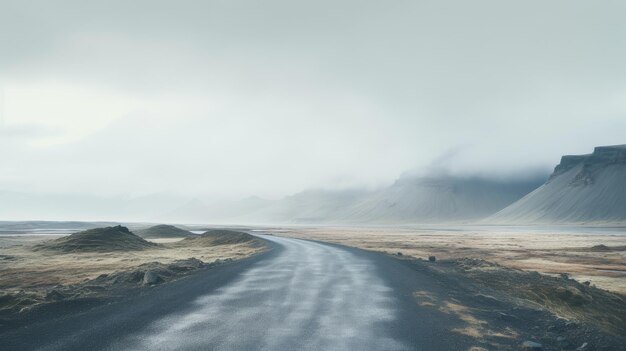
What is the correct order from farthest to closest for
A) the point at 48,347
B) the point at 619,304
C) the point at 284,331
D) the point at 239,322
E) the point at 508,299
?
1. the point at 619,304
2. the point at 508,299
3. the point at 239,322
4. the point at 284,331
5. the point at 48,347

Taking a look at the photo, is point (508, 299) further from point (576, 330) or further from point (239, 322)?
point (239, 322)

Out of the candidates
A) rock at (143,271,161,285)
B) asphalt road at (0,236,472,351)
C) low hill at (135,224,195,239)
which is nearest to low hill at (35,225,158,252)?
rock at (143,271,161,285)

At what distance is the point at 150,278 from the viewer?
2173 centimetres

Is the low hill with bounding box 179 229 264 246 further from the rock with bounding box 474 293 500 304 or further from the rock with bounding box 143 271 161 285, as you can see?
the rock with bounding box 474 293 500 304

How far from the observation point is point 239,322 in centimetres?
1345

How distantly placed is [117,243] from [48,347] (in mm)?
52922

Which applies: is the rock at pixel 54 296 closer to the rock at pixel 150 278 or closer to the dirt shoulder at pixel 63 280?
the dirt shoulder at pixel 63 280

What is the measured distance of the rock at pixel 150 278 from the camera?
21.4m

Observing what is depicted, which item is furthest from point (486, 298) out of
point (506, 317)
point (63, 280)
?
point (63, 280)

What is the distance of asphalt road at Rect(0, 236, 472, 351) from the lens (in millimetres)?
11109

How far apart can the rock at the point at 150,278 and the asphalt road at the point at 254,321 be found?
2.70 feet

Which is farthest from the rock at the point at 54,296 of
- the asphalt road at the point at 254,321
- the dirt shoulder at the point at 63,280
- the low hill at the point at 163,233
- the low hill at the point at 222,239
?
the low hill at the point at 163,233

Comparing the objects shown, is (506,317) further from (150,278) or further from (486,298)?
(150,278)

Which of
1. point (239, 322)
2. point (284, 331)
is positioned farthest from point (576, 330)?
point (239, 322)
